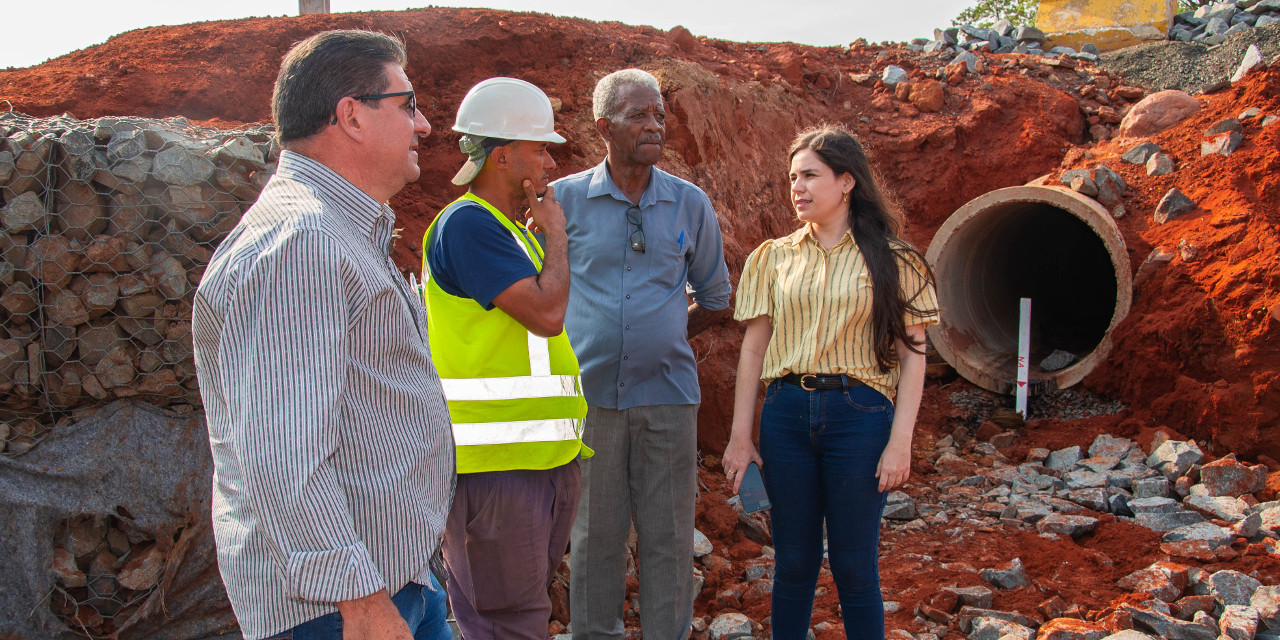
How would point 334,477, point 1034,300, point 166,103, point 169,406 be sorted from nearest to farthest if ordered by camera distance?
point 334,477 → point 169,406 → point 166,103 → point 1034,300

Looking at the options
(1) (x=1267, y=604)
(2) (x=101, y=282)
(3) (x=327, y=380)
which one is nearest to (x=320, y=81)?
(3) (x=327, y=380)

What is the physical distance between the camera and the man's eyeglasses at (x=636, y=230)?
3.27 meters

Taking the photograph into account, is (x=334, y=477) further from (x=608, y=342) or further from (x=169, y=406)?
(x=169, y=406)

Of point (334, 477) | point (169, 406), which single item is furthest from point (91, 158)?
point (334, 477)

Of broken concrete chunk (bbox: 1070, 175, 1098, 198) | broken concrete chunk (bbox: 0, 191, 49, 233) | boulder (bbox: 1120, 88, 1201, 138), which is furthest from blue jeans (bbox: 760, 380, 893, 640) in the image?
boulder (bbox: 1120, 88, 1201, 138)

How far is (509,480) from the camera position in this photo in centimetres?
241

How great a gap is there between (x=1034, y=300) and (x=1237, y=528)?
4.57 meters

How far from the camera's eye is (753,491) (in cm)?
309

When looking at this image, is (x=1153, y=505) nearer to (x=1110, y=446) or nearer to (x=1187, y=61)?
(x=1110, y=446)

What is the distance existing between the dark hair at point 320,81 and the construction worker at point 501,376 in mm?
675

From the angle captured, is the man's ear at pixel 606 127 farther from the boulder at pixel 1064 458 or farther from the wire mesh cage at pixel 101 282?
the boulder at pixel 1064 458

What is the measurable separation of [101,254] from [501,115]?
196 centimetres

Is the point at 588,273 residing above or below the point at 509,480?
above

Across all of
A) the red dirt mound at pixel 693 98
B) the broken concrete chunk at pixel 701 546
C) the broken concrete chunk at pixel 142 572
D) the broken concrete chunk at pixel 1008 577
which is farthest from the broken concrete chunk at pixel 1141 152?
the broken concrete chunk at pixel 142 572
